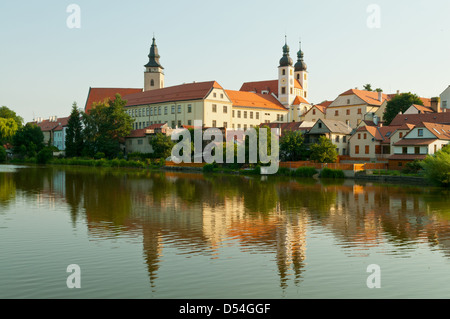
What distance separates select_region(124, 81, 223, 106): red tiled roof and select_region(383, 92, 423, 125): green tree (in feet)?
112

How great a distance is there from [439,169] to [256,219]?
25.9 meters

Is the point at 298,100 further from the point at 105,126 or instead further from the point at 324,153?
the point at 324,153

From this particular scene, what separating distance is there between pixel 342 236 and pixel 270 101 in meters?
95.8

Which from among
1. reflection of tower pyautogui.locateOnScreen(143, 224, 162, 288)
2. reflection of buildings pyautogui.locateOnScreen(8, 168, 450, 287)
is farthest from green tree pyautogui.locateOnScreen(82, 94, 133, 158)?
reflection of tower pyautogui.locateOnScreen(143, 224, 162, 288)

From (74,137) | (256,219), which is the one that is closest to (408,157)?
(256,219)

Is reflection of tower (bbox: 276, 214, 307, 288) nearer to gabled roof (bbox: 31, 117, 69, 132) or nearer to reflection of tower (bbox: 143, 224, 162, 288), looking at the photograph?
reflection of tower (bbox: 143, 224, 162, 288)

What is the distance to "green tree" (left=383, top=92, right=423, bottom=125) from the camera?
82.4 m

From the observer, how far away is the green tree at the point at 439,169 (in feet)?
134

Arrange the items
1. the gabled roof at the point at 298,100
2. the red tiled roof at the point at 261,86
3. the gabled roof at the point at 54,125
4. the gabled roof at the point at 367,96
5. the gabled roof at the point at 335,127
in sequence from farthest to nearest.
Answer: the red tiled roof at the point at 261,86 → the gabled roof at the point at 54,125 → the gabled roof at the point at 298,100 → the gabled roof at the point at 367,96 → the gabled roof at the point at 335,127

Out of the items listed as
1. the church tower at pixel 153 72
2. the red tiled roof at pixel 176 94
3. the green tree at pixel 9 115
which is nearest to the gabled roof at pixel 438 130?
the red tiled roof at pixel 176 94

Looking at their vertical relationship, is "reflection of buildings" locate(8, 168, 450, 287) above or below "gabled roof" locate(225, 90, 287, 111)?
below

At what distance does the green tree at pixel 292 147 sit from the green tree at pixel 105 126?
36495mm

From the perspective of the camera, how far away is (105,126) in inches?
3482

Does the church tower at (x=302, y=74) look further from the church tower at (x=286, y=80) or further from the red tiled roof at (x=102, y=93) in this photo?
the red tiled roof at (x=102, y=93)
